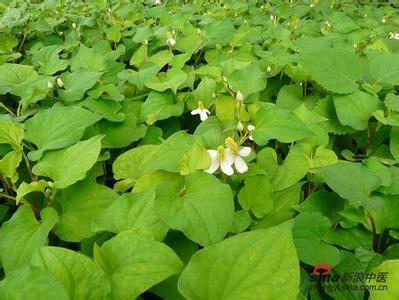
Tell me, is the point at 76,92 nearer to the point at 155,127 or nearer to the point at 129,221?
the point at 155,127

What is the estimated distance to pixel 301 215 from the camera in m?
0.92

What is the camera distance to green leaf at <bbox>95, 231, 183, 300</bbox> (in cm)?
71

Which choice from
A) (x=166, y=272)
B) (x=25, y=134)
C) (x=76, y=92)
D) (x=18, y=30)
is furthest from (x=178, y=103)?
(x=18, y=30)

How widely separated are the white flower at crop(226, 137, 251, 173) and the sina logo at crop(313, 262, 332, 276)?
0.29 meters

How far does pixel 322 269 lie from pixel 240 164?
1.05 ft

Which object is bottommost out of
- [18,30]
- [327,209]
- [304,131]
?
[327,209]

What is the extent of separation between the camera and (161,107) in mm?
1418

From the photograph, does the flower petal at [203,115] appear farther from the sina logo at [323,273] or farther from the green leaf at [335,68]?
the sina logo at [323,273]

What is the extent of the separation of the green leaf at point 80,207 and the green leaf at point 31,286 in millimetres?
307

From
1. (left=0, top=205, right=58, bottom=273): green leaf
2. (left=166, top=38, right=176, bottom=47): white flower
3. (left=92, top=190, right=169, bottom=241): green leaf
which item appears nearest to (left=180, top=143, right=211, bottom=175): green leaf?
(left=92, top=190, right=169, bottom=241): green leaf

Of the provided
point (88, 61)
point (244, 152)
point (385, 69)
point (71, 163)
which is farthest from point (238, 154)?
point (88, 61)

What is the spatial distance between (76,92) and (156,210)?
79cm

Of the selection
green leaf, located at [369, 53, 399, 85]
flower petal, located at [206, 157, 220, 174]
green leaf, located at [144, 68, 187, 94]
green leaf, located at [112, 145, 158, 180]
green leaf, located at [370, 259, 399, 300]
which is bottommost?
green leaf, located at [370, 259, 399, 300]

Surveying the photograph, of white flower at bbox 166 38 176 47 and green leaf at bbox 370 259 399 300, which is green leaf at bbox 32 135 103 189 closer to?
green leaf at bbox 370 259 399 300
